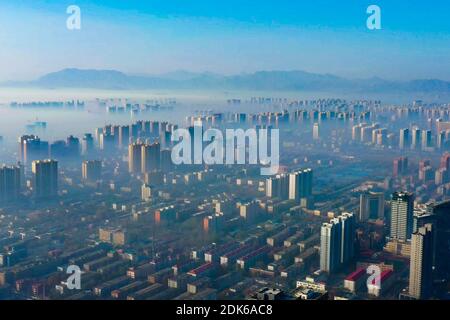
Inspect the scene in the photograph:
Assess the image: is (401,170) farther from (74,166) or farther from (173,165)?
(74,166)

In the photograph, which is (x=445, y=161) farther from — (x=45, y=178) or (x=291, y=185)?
(x=45, y=178)

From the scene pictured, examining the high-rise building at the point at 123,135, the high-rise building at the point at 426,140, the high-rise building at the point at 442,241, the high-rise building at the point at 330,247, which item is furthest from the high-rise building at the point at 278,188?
the high-rise building at the point at 426,140

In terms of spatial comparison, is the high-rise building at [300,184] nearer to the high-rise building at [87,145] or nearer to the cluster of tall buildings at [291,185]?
the cluster of tall buildings at [291,185]

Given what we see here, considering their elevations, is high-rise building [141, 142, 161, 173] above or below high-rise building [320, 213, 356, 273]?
above

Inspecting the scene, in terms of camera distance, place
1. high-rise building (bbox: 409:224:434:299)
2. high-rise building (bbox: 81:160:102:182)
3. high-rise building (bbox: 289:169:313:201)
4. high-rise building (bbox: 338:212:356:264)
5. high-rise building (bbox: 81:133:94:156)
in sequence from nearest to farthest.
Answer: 1. high-rise building (bbox: 409:224:434:299)
2. high-rise building (bbox: 338:212:356:264)
3. high-rise building (bbox: 289:169:313:201)
4. high-rise building (bbox: 81:160:102:182)
5. high-rise building (bbox: 81:133:94:156)

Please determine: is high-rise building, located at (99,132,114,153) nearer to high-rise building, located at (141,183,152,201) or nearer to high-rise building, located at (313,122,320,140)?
high-rise building, located at (141,183,152,201)

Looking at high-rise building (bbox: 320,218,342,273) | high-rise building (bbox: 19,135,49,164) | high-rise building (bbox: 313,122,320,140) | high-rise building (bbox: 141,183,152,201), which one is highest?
high-rise building (bbox: 313,122,320,140)

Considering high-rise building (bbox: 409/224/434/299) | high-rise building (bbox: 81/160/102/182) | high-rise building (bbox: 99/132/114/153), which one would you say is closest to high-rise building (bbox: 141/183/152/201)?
high-rise building (bbox: 81/160/102/182)

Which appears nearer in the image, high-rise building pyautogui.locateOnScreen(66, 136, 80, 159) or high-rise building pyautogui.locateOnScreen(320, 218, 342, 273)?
high-rise building pyautogui.locateOnScreen(320, 218, 342, 273)

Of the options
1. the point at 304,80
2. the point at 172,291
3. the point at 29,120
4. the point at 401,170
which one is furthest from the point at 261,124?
the point at 172,291
